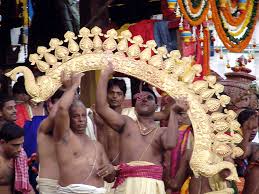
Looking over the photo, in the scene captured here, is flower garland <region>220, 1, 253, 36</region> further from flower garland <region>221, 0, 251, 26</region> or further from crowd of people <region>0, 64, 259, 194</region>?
crowd of people <region>0, 64, 259, 194</region>

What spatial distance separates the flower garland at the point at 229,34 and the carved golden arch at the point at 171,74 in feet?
7.46

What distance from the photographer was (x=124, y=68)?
8.26 metres

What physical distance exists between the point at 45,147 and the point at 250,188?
246 cm

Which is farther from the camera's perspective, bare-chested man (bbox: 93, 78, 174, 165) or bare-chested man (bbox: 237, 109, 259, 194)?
bare-chested man (bbox: 237, 109, 259, 194)

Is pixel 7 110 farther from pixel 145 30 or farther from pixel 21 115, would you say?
pixel 145 30

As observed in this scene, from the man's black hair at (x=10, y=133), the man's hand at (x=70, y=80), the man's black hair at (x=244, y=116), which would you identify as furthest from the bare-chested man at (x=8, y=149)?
the man's black hair at (x=244, y=116)

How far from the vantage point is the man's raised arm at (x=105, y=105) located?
798 centimetres

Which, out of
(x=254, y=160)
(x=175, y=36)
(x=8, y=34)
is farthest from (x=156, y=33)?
(x=8, y=34)

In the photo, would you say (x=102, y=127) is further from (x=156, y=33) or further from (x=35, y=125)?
(x=156, y=33)

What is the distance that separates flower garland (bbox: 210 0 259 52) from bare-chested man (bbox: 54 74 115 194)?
3.26 m

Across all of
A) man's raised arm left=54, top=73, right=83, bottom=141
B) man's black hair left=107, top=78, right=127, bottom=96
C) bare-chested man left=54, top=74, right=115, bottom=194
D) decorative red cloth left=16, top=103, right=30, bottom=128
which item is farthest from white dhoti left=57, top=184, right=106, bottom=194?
decorative red cloth left=16, top=103, right=30, bottom=128

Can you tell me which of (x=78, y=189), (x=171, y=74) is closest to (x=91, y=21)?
(x=171, y=74)

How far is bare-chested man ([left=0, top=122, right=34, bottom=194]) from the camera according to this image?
7957 millimetres

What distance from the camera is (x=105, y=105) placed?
802cm
